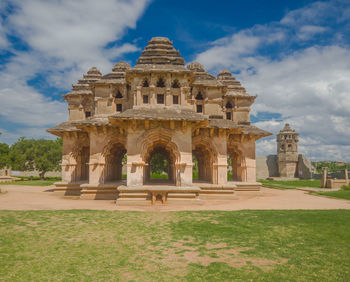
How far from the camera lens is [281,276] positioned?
503 centimetres

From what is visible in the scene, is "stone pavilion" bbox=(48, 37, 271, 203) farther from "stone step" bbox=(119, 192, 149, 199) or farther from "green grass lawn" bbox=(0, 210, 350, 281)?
"green grass lawn" bbox=(0, 210, 350, 281)

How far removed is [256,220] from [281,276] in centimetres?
457

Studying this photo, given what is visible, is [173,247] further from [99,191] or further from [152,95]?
[99,191]

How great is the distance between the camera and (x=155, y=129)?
14578 millimetres

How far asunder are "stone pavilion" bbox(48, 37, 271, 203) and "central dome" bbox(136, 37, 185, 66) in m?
0.07

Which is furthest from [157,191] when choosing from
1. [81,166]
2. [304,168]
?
[304,168]

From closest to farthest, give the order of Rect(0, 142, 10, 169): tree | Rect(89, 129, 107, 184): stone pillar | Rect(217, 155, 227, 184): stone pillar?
Rect(89, 129, 107, 184): stone pillar → Rect(217, 155, 227, 184): stone pillar → Rect(0, 142, 10, 169): tree

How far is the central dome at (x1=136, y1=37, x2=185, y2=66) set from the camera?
1672 centimetres

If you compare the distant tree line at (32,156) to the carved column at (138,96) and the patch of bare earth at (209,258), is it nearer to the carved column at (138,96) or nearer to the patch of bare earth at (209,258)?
the carved column at (138,96)

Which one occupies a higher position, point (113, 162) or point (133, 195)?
point (113, 162)

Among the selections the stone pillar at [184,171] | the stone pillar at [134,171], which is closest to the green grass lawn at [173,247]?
the stone pillar at [134,171]

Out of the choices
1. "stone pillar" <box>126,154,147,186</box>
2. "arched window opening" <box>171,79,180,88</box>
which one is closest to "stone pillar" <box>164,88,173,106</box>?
"arched window opening" <box>171,79,180,88</box>

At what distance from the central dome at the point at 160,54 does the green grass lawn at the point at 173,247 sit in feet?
36.4

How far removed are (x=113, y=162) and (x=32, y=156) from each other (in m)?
27.5
